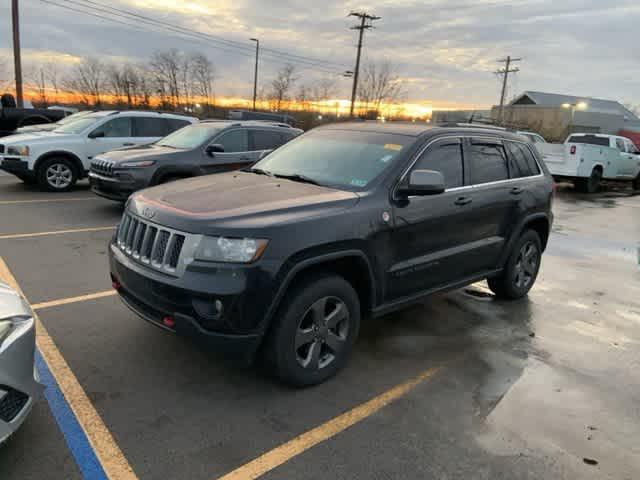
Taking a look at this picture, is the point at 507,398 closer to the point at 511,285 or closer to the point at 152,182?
the point at 511,285

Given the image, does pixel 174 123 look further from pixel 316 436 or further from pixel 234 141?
pixel 316 436

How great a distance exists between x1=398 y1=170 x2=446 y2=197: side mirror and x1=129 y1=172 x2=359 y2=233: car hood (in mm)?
457

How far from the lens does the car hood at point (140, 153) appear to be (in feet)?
26.5

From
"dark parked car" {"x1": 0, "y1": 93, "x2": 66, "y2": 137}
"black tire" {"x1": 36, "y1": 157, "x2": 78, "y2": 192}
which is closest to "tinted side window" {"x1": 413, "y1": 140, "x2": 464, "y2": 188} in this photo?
"black tire" {"x1": 36, "y1": 157, "x2": 78, "y2": 192}

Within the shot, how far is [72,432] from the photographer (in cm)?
273

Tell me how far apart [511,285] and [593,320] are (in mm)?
869

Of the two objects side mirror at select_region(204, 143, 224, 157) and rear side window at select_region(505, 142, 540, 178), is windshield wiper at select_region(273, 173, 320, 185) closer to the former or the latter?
rear side window at select_region(505, 142, 540, 178)

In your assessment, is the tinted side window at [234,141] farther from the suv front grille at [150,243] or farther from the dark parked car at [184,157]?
the suv front grille at [150,243]

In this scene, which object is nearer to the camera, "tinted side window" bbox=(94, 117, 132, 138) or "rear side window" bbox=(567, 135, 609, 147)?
"tinted side window" bbox=(94, 117, 132, 138)

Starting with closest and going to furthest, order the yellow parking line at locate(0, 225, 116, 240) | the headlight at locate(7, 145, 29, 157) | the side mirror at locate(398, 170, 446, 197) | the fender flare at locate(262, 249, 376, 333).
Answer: the fender flare at locate(262, 249, 376, 333), the side mirror at locate(398, 170, 446, 197), the yellow parking line at locate(0, 225, 116, 240), the headlight at locate(7, 145, 29, 157)

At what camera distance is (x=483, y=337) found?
438cm

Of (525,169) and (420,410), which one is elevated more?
(525,169)

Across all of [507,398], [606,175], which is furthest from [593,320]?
[606,175]

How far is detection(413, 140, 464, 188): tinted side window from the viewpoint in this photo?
13.0 ft
